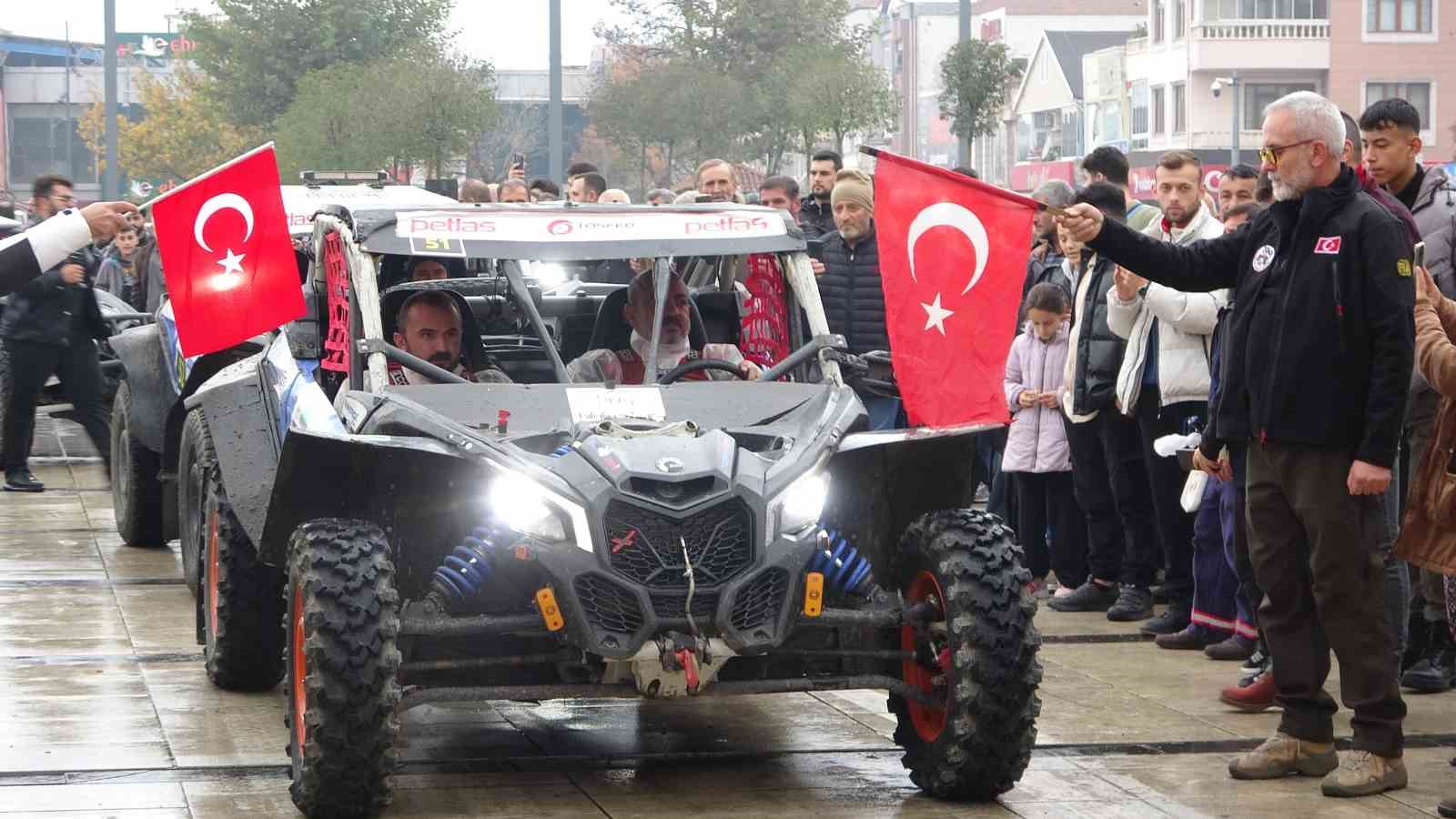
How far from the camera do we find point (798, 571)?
6.28 metres

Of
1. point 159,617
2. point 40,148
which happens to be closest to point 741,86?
point 159,617

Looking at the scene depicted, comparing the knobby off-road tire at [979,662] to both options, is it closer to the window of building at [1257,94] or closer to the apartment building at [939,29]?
the window of building at [1257,94]

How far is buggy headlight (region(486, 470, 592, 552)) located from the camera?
6184 millimetres

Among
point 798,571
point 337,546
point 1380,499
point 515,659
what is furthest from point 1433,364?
point 337,546

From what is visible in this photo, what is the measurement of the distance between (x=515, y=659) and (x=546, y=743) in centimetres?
120

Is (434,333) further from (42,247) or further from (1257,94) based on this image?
(1257,94)

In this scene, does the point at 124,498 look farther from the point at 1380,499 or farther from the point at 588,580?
the point at 1380,499

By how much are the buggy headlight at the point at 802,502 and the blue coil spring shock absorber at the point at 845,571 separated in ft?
0.51

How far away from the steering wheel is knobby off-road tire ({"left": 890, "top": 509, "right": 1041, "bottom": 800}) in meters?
1.22

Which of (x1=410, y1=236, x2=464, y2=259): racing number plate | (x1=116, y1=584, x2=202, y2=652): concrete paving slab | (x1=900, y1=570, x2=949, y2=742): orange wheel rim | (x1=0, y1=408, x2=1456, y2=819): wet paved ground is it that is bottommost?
(x1=0, y1=408, x2=1456, y2=819): wet paved ground

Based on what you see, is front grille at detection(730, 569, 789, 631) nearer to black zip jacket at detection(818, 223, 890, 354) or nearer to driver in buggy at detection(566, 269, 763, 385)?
driver in buggy at detection(566, 269, 763, 385)

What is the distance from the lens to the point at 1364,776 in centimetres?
668

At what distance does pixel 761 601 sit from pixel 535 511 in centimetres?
70

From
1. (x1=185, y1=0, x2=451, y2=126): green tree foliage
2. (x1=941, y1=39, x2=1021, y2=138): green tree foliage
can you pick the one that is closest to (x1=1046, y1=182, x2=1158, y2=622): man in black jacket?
(x1=941, y1=39, x2=1021, y2=138): green tree foliage
